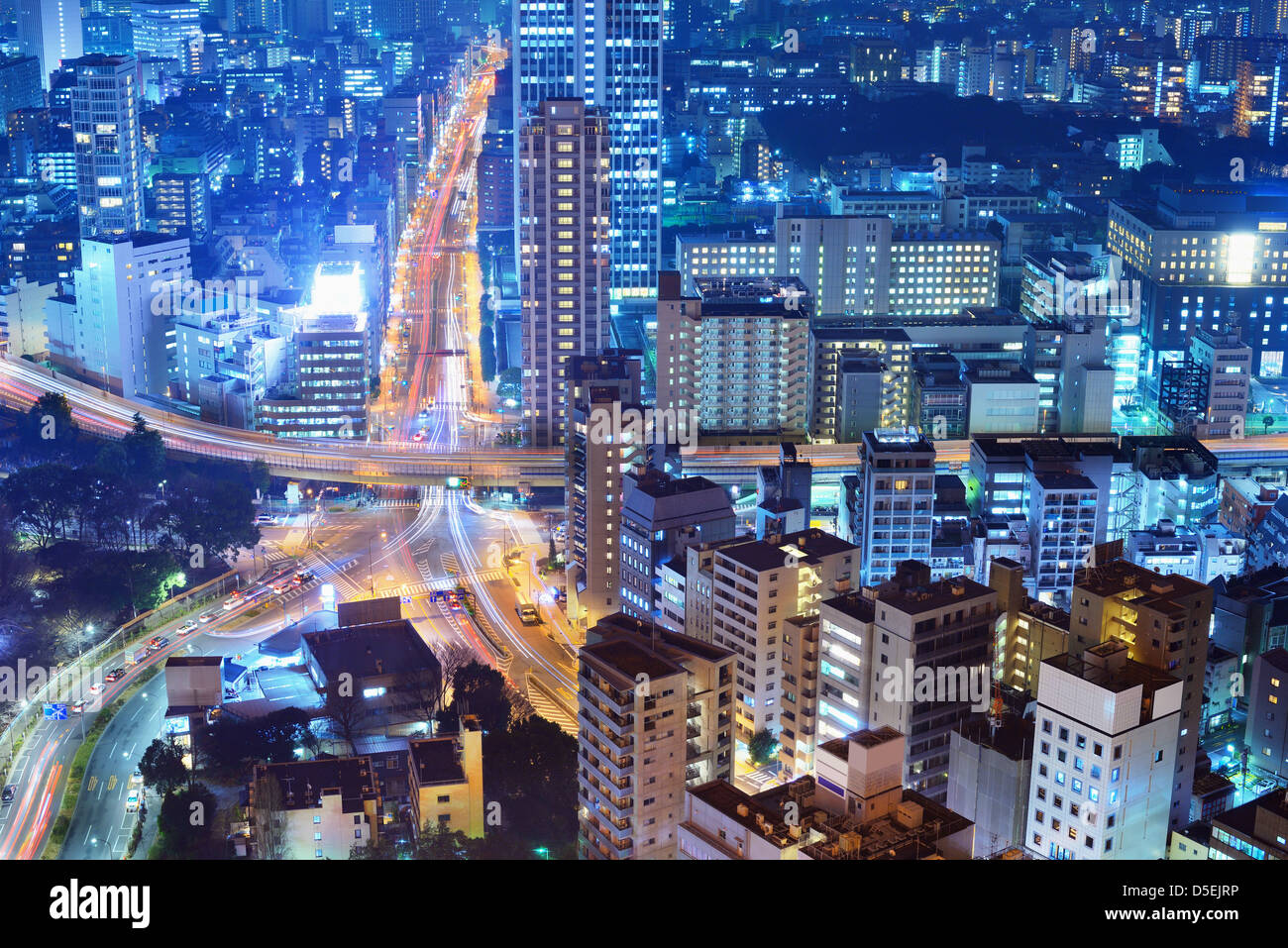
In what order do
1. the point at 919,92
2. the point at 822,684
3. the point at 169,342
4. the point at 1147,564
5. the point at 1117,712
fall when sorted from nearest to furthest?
A: the point at 1117,712, the point at 822,684, the point at 1147,564, the point at 169,342, the point at 919,92

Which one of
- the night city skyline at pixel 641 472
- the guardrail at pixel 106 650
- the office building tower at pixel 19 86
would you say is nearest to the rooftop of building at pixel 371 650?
the night city skyline at pixel 641 472

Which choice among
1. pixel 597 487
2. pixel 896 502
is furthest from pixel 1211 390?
pixel 597 487

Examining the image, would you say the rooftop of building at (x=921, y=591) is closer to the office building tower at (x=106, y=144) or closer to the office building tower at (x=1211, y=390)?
the office building tower at (x=1211, y=390)

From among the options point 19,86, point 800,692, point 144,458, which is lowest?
point 800,692

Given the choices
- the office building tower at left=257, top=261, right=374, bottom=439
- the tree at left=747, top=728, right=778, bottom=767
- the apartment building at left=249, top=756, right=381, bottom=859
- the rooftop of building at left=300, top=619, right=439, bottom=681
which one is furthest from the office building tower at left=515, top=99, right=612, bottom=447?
the apartment building at left=249, top=756, right=381, bottom=859

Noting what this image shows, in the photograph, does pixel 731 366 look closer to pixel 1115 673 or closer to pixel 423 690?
pixel 423 690

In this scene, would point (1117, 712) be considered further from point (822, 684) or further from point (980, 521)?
point (980, 521)
